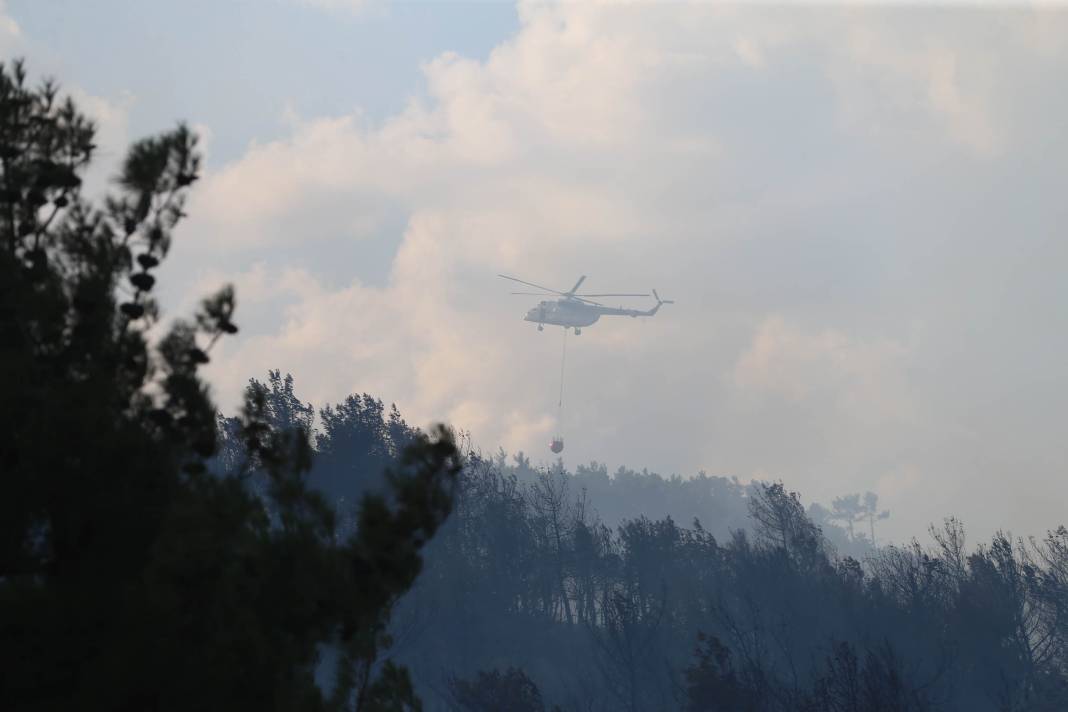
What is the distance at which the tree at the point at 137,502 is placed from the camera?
8414mm

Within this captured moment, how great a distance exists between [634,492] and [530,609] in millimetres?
76733

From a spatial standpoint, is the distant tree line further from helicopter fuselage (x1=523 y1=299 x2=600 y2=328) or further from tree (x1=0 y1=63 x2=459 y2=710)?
helicopter fuselage (x1=523 y1=299 x2=600 y2=328)

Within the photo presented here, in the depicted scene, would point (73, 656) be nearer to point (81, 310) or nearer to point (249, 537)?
point (249, 537)

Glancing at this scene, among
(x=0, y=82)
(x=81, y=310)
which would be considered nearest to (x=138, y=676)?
(x=81, y=310)

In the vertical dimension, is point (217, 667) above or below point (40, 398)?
below

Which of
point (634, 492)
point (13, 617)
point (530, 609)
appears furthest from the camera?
point (634, 492)

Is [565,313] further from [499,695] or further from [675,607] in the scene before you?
[499,695]

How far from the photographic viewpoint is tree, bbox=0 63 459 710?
331 inches

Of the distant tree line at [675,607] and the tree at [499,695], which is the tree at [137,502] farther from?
the distant tree line at [675,607]

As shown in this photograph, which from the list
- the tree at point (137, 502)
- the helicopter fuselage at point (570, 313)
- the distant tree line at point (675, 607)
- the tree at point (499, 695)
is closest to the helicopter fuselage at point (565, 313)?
the helicopter fuselage at point (570, 313)

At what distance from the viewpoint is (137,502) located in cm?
879

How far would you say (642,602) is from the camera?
2239 inches

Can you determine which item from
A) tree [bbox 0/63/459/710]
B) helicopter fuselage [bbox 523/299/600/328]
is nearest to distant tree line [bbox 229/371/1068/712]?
tree [bbox 0/63/459/710]

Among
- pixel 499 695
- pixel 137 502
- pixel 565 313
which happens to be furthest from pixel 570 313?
pixel 137 502
